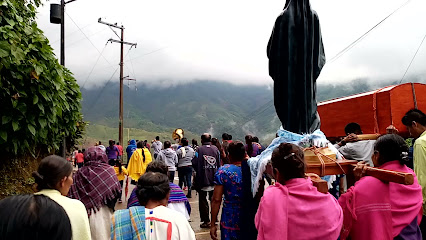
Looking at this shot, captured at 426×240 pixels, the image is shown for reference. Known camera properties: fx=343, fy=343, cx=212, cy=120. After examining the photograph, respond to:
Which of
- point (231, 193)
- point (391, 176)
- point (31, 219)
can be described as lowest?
point (231, 193)

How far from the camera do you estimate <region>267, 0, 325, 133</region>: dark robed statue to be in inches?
132

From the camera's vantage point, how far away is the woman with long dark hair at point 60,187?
239 centimetres

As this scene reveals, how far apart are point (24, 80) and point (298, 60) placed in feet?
11.5

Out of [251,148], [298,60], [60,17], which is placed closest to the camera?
[298,60]

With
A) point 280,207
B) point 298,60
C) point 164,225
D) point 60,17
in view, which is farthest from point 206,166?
point 60,17

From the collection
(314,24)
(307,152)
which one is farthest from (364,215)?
(314,24)

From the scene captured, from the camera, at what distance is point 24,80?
450 centimetres

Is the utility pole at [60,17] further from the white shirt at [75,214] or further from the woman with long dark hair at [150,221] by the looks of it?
Answer: the woman with long dark hair at [150,221]

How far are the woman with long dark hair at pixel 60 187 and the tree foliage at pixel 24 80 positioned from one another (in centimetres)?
195

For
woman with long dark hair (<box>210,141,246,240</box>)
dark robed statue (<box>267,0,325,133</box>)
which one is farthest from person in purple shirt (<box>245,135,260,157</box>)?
dark robed statue (<box>267,0,325,133</box>)

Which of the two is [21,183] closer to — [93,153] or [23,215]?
[93,153]

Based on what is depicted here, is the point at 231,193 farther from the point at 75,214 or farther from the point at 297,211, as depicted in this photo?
the point at 75,214

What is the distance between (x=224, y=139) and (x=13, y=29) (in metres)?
6.47

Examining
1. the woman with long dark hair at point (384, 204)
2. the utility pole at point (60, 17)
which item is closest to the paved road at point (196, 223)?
the woman with long dark hair at point (384, 204)
